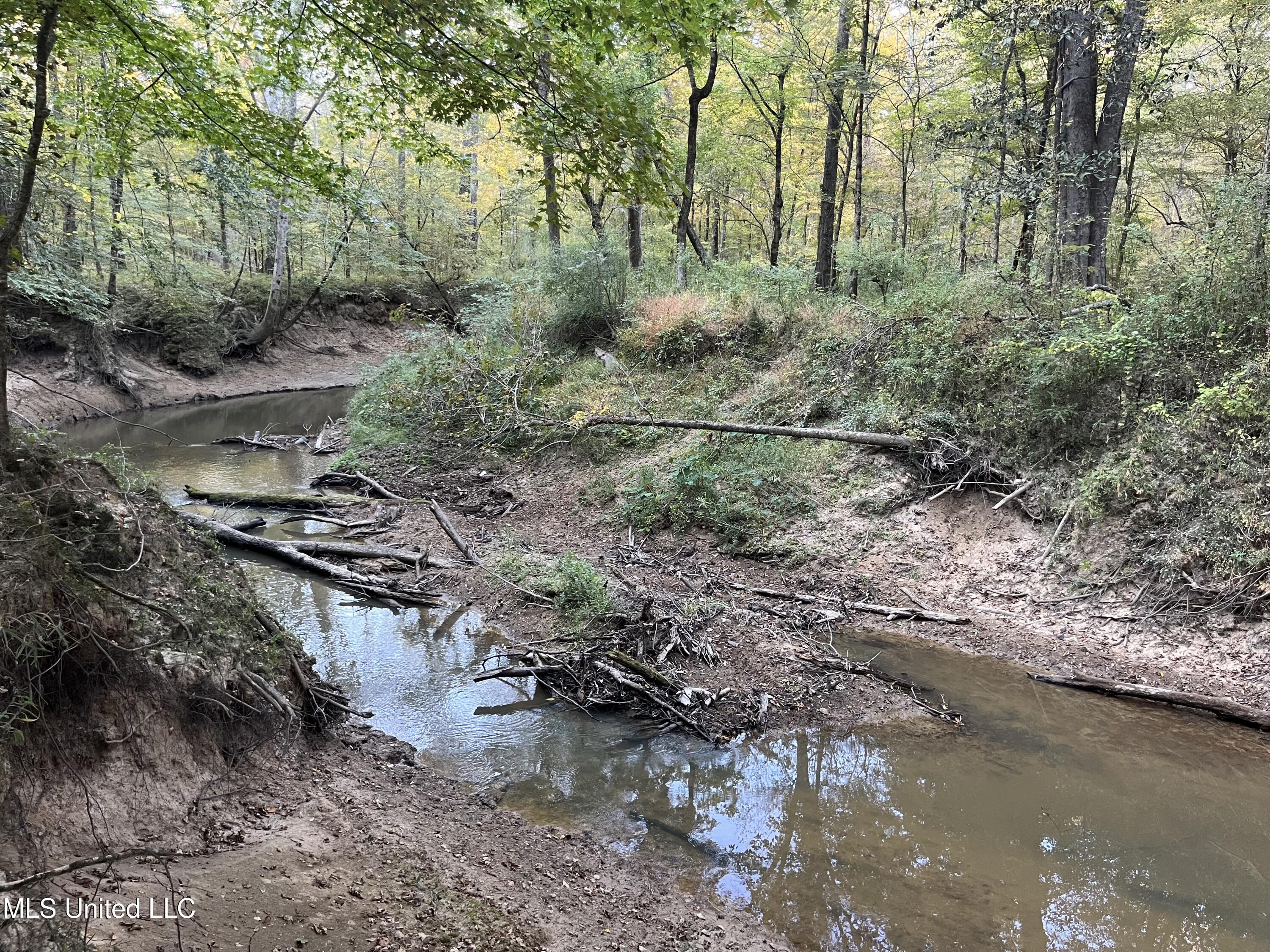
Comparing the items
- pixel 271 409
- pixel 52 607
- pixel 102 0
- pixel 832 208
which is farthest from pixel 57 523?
pixel 271 409

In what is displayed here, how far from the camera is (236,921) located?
10.1 ft

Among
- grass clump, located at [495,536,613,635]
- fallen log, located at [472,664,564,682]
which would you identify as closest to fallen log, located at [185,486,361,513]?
grass clump, located at [495,536,613,635]

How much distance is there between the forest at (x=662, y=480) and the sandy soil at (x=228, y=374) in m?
0.61

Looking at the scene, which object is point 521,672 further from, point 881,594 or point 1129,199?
point 1129,199

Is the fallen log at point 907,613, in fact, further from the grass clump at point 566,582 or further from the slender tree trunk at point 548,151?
the slender tree trunk at point 548,151

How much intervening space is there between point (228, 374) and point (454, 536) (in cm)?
2196

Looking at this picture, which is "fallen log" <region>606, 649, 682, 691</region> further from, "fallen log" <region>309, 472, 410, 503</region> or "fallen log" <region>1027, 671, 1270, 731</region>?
"fallen log" <region>309, 472, 410, 503</region>

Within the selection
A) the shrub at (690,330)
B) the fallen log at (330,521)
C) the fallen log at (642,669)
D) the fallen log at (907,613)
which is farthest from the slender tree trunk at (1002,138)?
the fallen log at (330,521)

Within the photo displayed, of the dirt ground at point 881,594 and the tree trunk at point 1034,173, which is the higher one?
the tree trunk at point 1034,173

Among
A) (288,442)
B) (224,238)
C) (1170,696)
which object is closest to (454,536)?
(1170,696)

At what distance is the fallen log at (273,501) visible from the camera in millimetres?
12719

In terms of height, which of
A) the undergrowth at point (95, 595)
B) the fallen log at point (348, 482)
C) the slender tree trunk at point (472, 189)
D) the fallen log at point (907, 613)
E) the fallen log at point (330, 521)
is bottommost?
the fallen log at point (907, 613)

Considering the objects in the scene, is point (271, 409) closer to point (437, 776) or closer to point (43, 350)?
point (43, 350)

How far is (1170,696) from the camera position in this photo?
261 inches
